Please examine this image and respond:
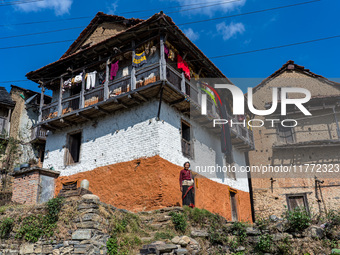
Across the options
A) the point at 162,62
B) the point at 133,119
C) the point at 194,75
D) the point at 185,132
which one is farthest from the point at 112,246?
the point at 194,75

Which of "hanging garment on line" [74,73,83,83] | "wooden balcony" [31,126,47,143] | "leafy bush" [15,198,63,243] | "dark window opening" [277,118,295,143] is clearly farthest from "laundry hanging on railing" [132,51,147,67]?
"wooden balcony" [31,126,47,143]

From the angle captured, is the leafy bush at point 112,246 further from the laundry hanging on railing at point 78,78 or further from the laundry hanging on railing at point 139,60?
the laundry hanging on railing at point 78,78

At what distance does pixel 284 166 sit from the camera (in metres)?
21.1

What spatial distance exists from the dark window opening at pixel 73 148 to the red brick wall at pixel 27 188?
68.6 inches

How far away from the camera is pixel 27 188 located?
15195 mm

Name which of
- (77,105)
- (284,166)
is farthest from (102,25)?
(284,166)

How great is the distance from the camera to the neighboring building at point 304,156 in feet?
66.5

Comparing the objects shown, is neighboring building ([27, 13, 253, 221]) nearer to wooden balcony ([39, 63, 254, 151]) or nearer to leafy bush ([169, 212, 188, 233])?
wooden balcony ([39, 63, 254, 151])

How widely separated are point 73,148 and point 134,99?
15.7 feet

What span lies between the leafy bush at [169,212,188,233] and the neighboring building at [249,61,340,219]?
1048 centimetres

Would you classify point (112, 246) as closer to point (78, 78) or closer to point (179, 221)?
point (179, 221)

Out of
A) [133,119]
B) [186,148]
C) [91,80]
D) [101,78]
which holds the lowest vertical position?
[186,148]

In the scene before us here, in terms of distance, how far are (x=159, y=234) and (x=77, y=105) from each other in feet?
29.0

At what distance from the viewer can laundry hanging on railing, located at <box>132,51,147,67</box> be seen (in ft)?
48.2
